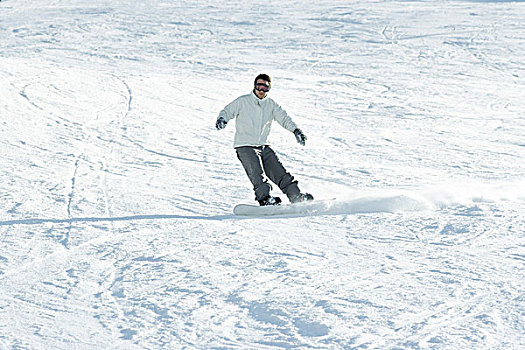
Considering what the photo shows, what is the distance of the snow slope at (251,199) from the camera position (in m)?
3.41

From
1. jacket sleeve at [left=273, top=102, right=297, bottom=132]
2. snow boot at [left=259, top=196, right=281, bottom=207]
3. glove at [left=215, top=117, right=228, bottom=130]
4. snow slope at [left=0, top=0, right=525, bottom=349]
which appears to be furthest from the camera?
jacket sleeve at [left=273, top=102, right=297, bottom=132]

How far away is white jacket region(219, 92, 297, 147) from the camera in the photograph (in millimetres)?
5914

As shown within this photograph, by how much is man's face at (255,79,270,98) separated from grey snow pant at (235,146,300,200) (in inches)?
18.1

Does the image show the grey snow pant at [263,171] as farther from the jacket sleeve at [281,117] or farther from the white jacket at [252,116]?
the jacket sleeve at [281,117]

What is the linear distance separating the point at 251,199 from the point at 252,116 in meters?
0.91

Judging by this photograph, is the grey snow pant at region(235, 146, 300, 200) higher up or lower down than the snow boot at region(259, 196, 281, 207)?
higher up

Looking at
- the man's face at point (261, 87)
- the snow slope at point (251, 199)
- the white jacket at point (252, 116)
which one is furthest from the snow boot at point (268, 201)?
the man's face at point (261, 87)

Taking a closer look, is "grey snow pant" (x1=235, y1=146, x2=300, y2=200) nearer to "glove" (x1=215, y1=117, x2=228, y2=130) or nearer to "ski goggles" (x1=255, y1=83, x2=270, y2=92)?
"glove" (x1=215, y1=117, x2=228, y2=130)

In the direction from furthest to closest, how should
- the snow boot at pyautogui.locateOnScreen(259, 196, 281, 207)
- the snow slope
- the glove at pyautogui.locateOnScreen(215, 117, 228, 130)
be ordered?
1. the snow boot at pyautogui.locateOnScreen(259, 196, 281, 207)
2. the glove at pyautogui.locateOnScreen(215, 117, 228, 130)
3. the snow slope

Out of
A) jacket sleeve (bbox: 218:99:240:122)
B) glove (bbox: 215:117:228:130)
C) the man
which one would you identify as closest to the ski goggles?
the man

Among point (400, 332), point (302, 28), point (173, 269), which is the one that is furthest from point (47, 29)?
point (400, 332)

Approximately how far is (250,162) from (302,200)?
1.79 feet

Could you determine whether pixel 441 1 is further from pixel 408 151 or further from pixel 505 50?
pixel 408 151

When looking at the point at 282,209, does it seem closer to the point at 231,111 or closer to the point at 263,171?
the point at 263,171
